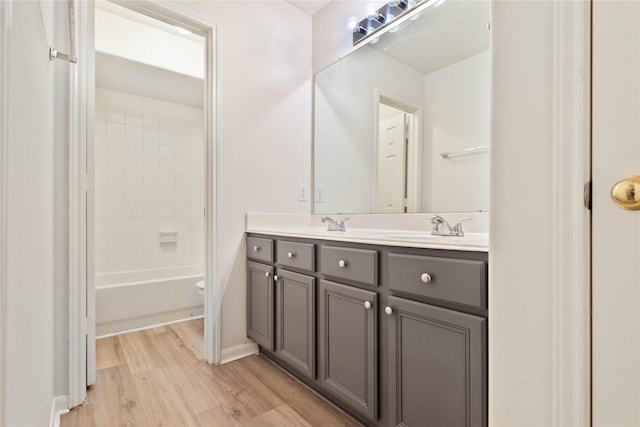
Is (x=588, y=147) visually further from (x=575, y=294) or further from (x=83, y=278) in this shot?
(x=83, y=278)

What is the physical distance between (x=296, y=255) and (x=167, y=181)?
2191 millimetres

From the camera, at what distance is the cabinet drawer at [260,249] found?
1.87 m

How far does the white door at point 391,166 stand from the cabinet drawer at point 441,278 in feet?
2.49

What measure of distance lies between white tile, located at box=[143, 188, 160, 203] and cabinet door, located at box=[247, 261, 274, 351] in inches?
65.3

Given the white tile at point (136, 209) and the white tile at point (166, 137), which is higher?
the white tile at point (166, 137)

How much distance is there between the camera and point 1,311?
469 mm

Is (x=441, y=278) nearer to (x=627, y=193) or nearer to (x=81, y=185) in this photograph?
(x=627, y=193)

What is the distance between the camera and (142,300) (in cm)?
262

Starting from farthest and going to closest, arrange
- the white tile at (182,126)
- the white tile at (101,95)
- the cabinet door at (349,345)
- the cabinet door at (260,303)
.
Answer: the white tile at (182,126) → the white tile at (101,95) → the cabinet door at (260,303) → the cabinet door at (349,345)

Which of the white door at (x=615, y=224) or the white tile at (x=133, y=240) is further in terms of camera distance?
the white tile at (x=133, y=240)

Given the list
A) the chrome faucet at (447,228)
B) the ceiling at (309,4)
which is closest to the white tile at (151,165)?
the ceiling at (309,4)

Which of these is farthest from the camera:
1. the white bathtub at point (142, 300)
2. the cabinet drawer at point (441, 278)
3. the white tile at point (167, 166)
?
the white tile at point (167, 166)

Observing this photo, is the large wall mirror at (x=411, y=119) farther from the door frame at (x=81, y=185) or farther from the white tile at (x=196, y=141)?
the white tile at (x=196, y=141)

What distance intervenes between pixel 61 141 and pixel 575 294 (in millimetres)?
1970
